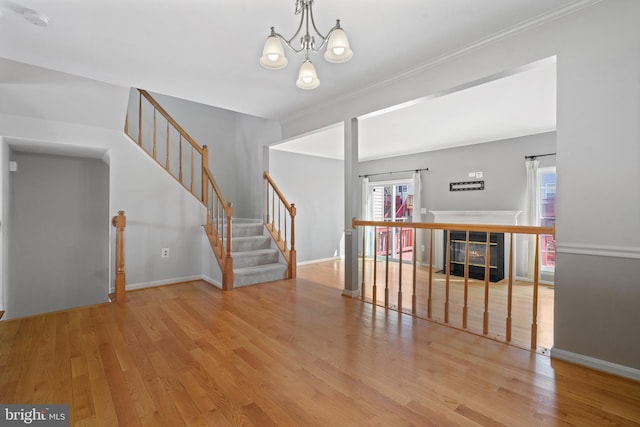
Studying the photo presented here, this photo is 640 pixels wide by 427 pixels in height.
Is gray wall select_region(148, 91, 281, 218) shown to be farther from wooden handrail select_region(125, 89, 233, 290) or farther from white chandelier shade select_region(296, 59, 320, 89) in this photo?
white chandelier shade select_region(296, 59, 320, 89)

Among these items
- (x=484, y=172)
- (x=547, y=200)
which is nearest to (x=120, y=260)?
(x=484, y=172)

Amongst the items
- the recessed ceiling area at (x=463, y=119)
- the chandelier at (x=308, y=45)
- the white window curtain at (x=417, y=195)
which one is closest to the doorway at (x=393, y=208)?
the white window curtain at (x=417, y=195)

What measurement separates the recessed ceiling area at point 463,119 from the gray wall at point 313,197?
1.04 ft

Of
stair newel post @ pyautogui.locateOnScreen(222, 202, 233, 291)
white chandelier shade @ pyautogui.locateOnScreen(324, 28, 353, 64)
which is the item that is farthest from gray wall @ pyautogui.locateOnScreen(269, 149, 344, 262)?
white chandelier shade @ pyautogui.locateOnScreen(324, 28, 353, 64)

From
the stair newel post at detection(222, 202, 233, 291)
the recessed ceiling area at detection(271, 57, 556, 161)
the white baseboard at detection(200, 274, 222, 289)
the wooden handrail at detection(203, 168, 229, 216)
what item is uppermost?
the recessed ceiling area at detection(271, 57, 556, 161)

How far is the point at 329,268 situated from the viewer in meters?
5.71

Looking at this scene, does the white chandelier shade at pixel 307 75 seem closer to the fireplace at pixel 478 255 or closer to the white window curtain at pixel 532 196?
the fireplace at pixel 478 255

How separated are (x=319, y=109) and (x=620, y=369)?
3.74 metres

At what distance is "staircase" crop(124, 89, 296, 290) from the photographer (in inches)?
165

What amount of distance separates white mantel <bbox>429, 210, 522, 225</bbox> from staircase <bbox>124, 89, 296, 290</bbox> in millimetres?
3053

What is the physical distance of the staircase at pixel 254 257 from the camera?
4270mm

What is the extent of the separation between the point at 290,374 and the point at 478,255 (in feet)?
15.5

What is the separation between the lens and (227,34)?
7.80 feet

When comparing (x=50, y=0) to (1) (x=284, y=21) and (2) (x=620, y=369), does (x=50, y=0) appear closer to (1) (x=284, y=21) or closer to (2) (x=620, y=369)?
(1) (x=284, y=21)
